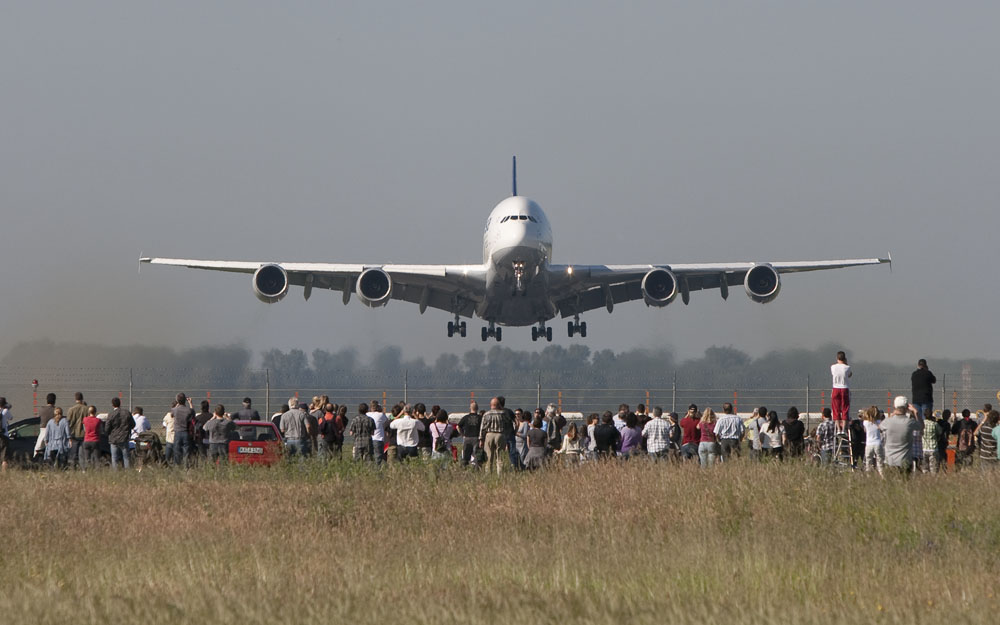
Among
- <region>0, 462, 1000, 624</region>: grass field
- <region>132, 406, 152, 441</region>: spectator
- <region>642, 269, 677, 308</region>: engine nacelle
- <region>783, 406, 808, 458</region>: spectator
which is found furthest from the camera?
<region>642, 269, 677, 308</region>: engine nacelle

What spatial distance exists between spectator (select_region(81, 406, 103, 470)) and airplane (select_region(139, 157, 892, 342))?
42.1 feet

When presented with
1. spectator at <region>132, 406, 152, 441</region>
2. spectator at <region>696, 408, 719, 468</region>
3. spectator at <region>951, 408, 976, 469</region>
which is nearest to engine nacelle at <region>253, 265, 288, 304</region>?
spectator at <region>132, 406, 152, 441</region>

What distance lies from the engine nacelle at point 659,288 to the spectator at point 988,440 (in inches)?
673

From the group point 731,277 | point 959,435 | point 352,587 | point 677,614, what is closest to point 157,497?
point 352,587

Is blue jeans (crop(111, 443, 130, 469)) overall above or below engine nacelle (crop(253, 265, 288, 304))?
below

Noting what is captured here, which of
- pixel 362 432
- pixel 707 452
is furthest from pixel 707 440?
pixel 362 432

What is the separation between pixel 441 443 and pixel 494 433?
6.91 ft

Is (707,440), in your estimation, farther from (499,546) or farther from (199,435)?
(499,546)

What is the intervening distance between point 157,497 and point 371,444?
18.4 feet

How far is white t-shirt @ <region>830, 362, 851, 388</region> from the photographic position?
20.0m

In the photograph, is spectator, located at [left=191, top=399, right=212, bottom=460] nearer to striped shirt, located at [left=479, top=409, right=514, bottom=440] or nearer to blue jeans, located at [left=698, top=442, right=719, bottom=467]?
striped shirt, located at [left=479, top=409, right=514, bottom=440]

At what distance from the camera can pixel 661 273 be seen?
33.5 metres

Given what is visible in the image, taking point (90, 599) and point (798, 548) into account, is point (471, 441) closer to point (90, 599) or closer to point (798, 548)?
point (798, 548)

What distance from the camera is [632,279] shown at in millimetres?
35188
